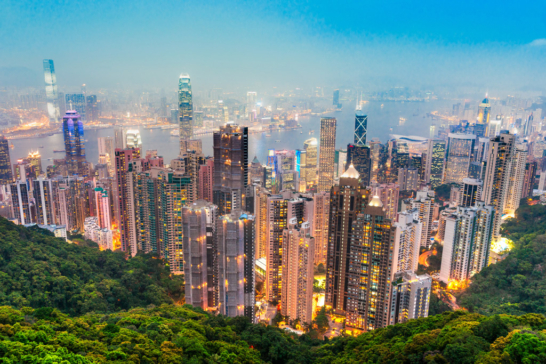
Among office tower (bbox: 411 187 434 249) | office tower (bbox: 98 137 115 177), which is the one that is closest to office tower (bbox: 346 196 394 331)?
office tower (bbox: 411 187 434 249)

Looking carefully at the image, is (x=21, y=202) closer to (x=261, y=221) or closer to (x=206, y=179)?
(x=206, y=179)

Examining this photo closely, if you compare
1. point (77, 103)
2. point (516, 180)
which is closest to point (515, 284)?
point (516, 180)

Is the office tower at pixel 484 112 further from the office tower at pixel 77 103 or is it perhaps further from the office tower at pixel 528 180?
the office tower at pixel 77 103

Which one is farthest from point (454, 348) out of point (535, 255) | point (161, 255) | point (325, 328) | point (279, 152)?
point (279, 152)

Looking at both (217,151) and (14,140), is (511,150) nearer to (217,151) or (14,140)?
(217,151)

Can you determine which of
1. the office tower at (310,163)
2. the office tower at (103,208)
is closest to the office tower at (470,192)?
the office tower at (310,163)

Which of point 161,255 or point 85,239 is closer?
point 161,255
